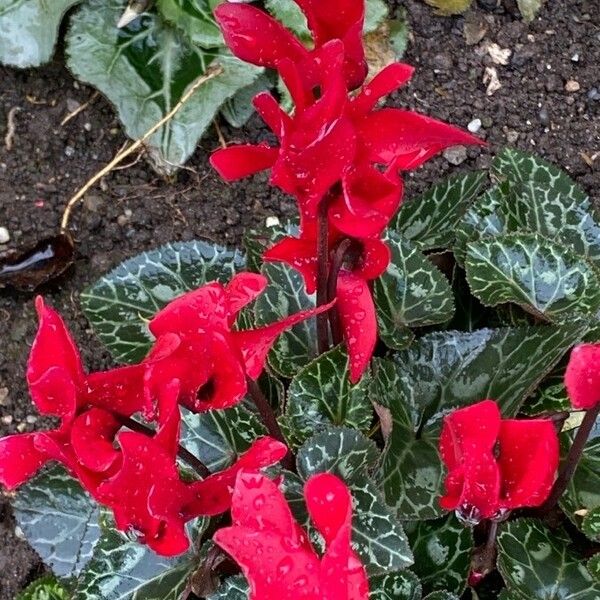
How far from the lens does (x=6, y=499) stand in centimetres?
148

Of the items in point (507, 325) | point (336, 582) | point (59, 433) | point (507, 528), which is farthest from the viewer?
point (507, 325)

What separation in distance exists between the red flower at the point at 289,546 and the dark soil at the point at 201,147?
0.90m

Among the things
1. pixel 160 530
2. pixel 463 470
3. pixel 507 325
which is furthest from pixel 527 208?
pixel 160 530

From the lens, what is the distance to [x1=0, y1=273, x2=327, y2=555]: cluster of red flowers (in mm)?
726

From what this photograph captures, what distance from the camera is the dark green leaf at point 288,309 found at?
1251 mm

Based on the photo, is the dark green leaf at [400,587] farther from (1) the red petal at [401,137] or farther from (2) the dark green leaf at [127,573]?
(1) the red petal at [401,137]

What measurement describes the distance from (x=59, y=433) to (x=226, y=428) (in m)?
0.47

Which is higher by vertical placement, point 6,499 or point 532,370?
point 532,370

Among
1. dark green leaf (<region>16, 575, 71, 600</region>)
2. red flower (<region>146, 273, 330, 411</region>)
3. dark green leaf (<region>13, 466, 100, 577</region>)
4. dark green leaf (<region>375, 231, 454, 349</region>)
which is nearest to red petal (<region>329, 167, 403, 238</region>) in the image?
red flower (<region>146, 273, 330, 411</region>)

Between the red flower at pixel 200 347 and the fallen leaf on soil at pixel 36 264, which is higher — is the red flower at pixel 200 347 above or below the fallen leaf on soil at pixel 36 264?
above

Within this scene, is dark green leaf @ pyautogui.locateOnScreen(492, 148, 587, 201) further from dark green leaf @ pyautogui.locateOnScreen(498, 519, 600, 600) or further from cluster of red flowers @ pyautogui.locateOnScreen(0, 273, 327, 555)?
cluster of red flowers @ pyautogui.locateOnScreen(0, 273, 327, 555)

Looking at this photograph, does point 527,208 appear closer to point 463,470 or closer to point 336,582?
point 463,470

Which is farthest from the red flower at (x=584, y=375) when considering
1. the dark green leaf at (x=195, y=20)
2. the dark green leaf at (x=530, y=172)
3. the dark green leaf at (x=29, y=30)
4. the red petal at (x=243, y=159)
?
the dark green leaf at (x=29, y=30)

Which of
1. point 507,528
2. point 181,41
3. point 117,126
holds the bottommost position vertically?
point 507,528
